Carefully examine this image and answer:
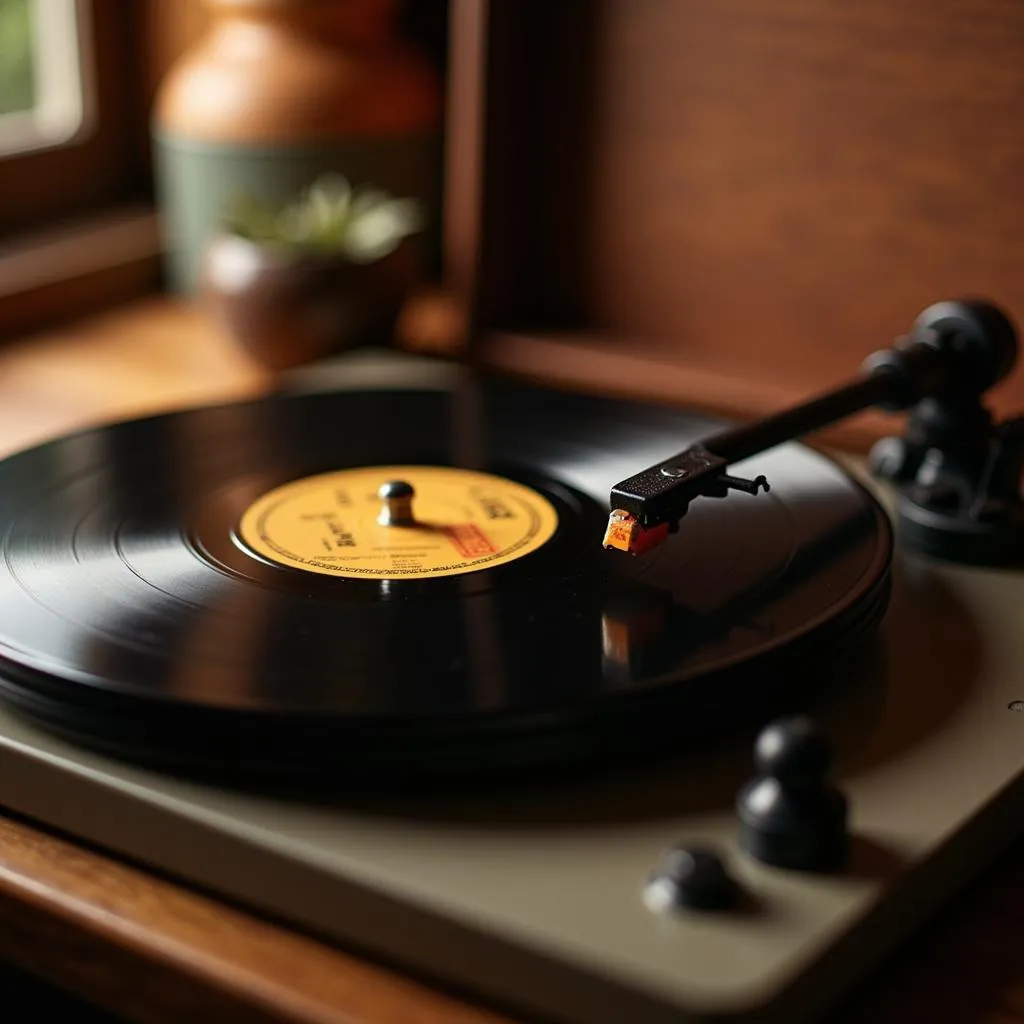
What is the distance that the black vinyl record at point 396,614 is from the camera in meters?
0.67

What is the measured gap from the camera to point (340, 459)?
39.4 inches

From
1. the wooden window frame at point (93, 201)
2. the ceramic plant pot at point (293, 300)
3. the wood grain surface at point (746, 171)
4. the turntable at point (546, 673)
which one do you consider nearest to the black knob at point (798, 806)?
the turntable at point (546, 673)

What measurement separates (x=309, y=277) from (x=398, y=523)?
49 centimetres

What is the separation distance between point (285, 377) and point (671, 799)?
75 centimetres

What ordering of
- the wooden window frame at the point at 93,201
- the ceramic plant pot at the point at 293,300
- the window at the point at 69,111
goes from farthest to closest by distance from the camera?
the window at the point at 69,111
the wooden window frame at the point at 93,201
the ceramic plant pot at the point at 293,300

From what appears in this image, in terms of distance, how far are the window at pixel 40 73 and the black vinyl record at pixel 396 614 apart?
84 cm

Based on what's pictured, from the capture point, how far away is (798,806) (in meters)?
0.64

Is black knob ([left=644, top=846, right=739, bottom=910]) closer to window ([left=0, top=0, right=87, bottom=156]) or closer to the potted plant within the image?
the potted plant

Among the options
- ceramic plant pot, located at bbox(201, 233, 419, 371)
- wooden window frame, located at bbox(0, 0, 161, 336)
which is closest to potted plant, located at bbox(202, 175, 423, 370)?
ceramic plant pot, located at bbox(201, 233, 419, 371)

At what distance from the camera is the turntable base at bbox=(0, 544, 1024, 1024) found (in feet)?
1.93

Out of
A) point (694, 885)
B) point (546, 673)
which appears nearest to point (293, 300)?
point (546, 673)

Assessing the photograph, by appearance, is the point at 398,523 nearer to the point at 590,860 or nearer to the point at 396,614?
the point at 396,614

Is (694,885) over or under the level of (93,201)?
over

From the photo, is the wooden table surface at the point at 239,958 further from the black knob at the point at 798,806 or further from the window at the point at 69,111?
the window at the point at 69,111
